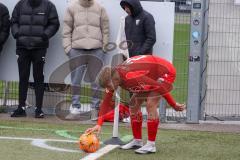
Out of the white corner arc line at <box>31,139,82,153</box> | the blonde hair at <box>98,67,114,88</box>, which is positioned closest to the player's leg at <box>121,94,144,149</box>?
the white corner arc line at <box>31,139,82,153</box>

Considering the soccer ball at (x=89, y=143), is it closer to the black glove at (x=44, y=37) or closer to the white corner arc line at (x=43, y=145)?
the white corner arc line at (x=43, y=145)

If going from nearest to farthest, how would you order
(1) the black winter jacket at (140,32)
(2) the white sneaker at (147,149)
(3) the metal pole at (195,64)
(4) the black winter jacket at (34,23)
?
(2) the white sneaker at (147,149)
(1) the black winter jacket at (140,32)
(4) the black winter jacket at (34,23)
(3) the metal pole at (195,64)

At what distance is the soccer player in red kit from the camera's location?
28.4ft

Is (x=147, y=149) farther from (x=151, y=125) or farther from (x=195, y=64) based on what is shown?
(x=195, y=64)

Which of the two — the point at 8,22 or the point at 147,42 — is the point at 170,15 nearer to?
the point at 147,42

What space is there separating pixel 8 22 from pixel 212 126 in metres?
4.27

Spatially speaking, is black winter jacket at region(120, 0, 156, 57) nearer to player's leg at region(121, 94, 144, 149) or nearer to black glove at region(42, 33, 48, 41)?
black glove at region(42, 33, 48, 41)

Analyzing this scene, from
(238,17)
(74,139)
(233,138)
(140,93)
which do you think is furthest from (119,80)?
(238,17)

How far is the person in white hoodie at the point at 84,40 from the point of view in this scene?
40.2 feet

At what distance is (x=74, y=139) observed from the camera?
10000mm

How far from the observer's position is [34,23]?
12117 millimetres

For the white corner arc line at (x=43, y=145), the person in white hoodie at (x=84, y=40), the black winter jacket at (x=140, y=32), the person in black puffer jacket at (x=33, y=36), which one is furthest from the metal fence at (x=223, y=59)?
the white corner arc line at (x=43, y=145)

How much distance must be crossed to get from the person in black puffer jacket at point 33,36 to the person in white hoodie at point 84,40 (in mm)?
320

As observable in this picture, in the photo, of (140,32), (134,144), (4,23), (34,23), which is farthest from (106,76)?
(4,23)
